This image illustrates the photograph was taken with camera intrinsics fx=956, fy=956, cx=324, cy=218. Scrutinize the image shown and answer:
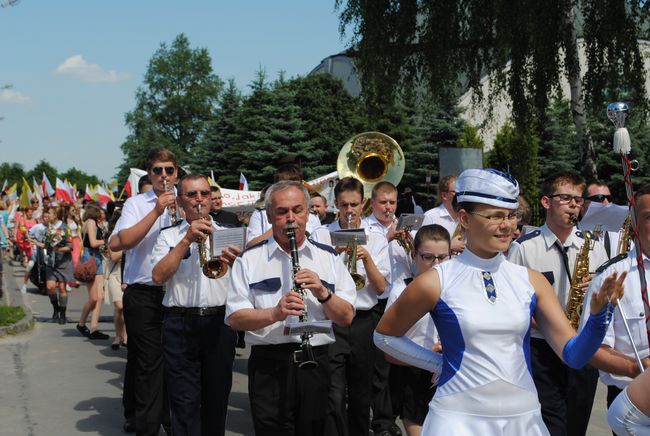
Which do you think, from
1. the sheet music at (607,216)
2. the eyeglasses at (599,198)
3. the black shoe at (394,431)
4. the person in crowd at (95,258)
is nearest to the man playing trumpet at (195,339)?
the black shoe at (394,431)

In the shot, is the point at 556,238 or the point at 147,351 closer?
the point at 556,238

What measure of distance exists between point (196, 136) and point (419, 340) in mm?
77286

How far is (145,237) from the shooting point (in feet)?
24.9

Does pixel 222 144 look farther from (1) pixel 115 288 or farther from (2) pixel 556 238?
(2) pixel 556 238

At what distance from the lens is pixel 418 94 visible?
84.5ft

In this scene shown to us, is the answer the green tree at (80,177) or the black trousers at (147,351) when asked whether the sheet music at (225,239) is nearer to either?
the black trousers at (147,351)

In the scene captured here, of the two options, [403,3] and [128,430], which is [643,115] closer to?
[403,3]

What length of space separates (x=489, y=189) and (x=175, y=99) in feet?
257

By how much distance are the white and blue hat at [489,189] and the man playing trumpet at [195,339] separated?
9.02ft

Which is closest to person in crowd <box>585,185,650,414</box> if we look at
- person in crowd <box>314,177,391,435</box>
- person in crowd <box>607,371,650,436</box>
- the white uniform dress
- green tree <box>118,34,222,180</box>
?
the white uniform dress

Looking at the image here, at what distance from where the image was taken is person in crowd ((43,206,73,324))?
16.0 metres

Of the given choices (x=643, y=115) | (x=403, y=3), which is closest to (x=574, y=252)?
(x=643, y=115)

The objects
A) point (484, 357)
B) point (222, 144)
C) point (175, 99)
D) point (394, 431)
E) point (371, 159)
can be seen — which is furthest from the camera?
point (175, 99)

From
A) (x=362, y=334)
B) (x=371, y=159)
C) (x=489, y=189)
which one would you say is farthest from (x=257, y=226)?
(x=371, y=159)
